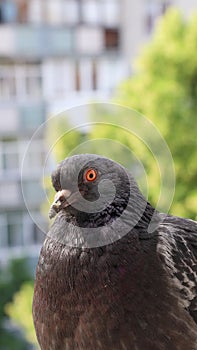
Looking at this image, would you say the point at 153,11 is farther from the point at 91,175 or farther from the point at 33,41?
the point at 91,175

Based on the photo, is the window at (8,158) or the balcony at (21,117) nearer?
the balcony at (21,117)

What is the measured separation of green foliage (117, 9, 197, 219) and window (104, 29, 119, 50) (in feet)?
16.4

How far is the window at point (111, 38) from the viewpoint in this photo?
9.09 meters

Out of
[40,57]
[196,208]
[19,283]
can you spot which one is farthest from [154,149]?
[40,57]

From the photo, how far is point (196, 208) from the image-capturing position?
123 inches

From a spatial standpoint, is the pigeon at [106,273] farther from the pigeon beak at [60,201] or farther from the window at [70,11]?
the window at [70,11]

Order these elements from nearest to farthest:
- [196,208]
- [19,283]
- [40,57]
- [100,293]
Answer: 1. [100,293]
2. [196,208]
3. [19,283]
4. [40,57]

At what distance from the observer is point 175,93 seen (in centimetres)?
375

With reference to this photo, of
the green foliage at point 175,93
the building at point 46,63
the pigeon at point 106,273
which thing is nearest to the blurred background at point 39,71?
the building at point 46,63

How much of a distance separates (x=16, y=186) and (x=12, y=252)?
2.95 feet

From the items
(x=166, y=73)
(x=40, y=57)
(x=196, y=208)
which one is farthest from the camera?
Result: (x=40, y=57)

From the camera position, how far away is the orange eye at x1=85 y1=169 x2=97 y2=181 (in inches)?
41.4

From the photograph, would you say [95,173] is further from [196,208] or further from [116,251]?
[196,208]

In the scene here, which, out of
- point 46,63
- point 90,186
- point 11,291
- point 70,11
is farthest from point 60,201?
point 70,11
